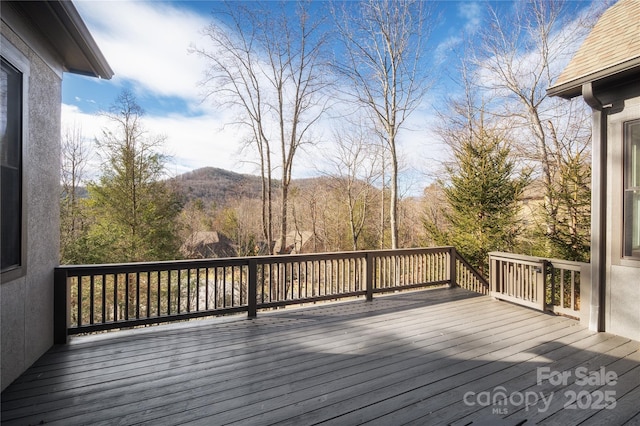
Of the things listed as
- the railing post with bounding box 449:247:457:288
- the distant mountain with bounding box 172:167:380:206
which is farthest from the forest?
the railing post with bounding box 449:247:457:288

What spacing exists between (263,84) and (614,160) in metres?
9.50

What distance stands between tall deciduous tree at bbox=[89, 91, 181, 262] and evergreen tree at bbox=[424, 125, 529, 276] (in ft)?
34.5

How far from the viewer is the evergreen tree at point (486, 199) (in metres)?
8.17

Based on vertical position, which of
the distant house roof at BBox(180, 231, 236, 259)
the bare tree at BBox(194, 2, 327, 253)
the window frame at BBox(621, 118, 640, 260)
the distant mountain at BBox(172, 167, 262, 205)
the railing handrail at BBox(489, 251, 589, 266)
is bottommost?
the distant house roof at BBox(180, 231, 236, 259)

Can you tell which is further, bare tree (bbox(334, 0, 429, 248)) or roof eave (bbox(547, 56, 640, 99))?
bare tree (bbox(334, 0, 429, 248))

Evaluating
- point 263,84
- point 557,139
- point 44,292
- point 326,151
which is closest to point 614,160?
point 44,292

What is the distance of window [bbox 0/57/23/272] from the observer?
2472mm

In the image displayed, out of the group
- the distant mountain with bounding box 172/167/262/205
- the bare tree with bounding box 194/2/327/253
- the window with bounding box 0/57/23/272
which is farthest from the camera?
the distant mountain with bounding box 172/167/262/205

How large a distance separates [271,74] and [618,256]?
9.88 metres

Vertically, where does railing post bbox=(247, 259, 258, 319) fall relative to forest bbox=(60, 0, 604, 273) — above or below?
below

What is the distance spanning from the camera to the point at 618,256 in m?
3.58

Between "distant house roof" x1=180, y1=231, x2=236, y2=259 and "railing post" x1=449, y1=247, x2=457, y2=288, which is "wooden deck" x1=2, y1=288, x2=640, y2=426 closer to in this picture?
"railing post" x1=449, y1=247, x2=457, y2=288

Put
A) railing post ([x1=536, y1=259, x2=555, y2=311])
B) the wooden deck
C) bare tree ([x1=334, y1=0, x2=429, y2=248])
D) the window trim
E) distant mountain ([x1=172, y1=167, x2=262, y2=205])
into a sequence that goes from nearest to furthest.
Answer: the wooden deck
the window trim
railing post ([x1=536, y1=259, x2=555, y2=311])
bare tree ([x1=334, y1=0, x2=429, y2=248])
distant mountain ([x1=172, y1=167, x2=262, y2=205])

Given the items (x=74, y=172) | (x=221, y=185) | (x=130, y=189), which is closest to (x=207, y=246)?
(x=221, y=185)
